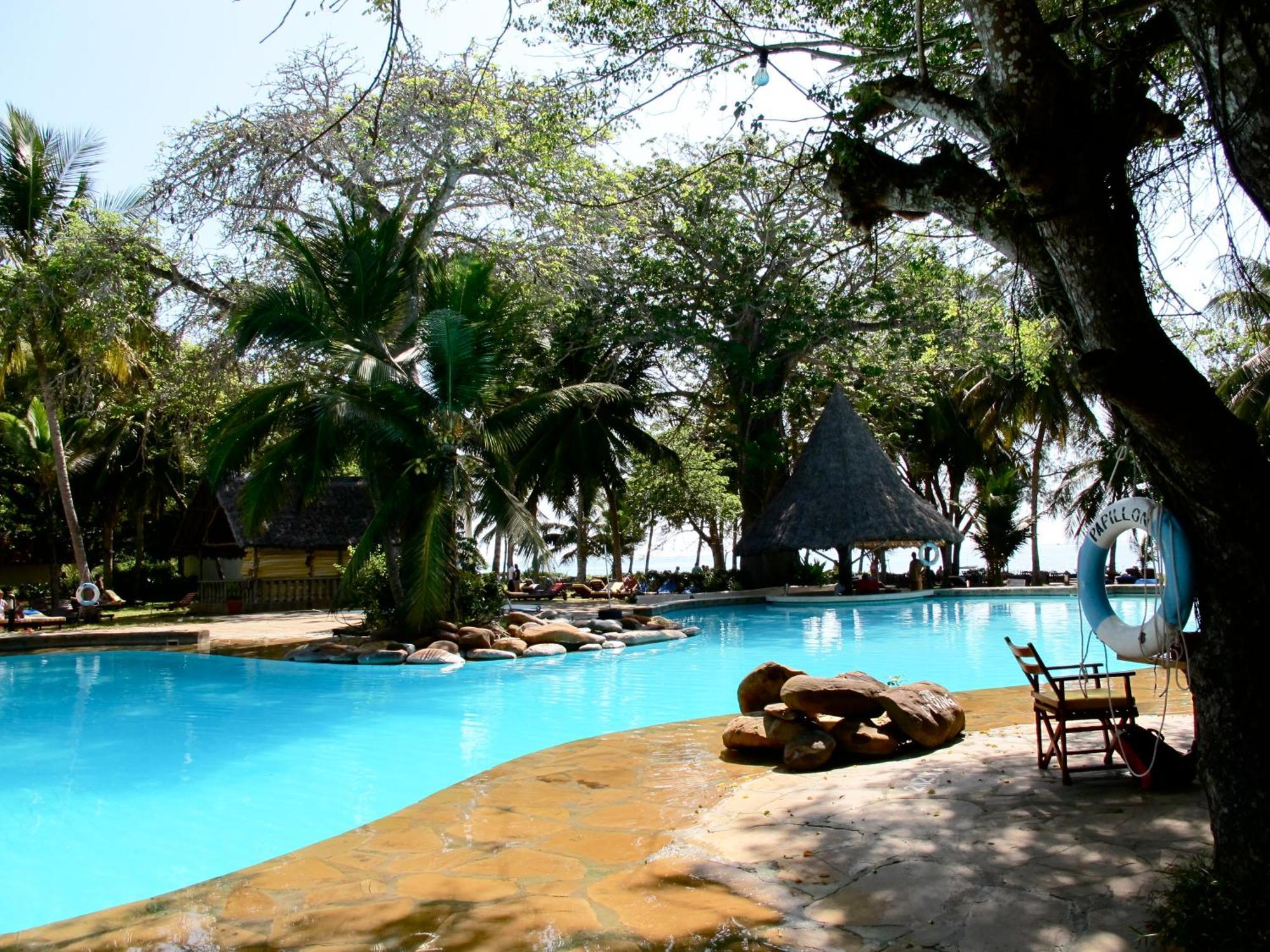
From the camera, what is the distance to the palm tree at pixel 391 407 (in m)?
14.1

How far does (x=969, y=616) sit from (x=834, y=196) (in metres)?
15.8

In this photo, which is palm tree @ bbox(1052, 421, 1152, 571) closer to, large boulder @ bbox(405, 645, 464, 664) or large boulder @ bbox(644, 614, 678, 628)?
large boulder @ bbox(644, 614, 678, 628)

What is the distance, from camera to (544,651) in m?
14.3

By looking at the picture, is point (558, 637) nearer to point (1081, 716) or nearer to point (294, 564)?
point (1081, 716)

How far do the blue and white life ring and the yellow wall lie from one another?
816 inches

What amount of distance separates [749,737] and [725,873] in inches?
100

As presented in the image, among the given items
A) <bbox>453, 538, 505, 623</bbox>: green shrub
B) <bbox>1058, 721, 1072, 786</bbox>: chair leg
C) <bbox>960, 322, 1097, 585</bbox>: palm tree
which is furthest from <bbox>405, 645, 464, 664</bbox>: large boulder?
<bbox>960, 322, 1097, 585</bbox>: palm tree

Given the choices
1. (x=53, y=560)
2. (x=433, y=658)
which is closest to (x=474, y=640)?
(x=433, y=658)

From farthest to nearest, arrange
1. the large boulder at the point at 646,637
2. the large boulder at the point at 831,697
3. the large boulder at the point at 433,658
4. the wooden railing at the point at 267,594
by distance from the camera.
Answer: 1. the wooden railing at the point at 267,594
2. the large boulder at the point at 646,637
3. the large boulder at the point at 433,658
4. the large boulder at the point at 831,697

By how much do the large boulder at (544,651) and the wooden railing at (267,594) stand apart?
996cm

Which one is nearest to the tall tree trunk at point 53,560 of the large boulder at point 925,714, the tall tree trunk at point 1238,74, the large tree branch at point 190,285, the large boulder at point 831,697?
the large tree branch at point 190,285

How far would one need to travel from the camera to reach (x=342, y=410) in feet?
46.0

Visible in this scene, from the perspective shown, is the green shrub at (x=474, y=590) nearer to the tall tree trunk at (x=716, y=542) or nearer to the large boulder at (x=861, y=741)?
the large boulder at (x=861, y=741)

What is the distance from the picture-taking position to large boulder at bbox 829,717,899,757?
21.3 feet
